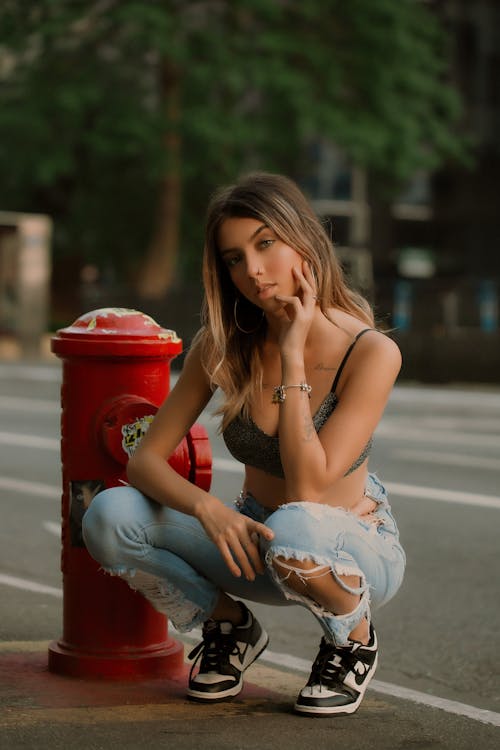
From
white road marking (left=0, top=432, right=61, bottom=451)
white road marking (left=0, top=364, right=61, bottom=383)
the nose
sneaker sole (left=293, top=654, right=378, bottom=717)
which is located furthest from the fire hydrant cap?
white road marking (left=0, top=364, right=61, bottom=383)

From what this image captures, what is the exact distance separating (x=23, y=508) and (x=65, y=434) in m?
4.53

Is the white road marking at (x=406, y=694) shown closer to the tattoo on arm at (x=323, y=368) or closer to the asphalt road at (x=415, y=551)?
the asphalt road at (x=415, y=551)

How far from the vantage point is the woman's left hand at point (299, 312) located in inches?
153

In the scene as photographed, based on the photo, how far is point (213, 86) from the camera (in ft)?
105

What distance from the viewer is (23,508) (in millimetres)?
8844

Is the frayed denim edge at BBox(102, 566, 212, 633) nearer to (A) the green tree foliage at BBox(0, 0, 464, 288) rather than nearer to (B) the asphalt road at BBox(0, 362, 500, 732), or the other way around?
(B) the asphalt road at BBox(0, 362, 500, 732)

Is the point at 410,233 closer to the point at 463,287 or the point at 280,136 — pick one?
the point at 280,136

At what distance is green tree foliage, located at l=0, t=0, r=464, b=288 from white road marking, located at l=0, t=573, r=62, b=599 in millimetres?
25008

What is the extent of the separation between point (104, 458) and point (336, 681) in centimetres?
97

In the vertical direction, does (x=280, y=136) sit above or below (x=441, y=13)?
below

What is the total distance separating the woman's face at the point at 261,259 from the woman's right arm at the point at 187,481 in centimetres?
27

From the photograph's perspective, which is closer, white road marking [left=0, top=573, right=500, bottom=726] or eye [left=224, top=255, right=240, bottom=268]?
eye [left=224, top=255, right=240, bottom=268]

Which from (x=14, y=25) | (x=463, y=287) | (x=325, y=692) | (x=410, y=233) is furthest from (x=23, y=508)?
(x=410, y=233)

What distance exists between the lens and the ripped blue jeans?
3764 millimetres
